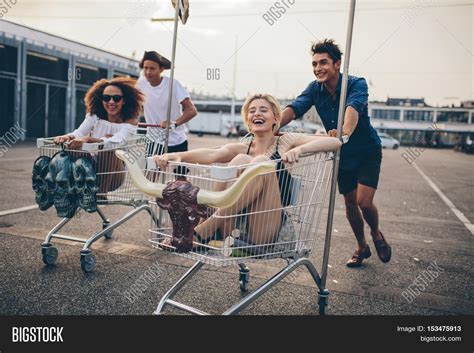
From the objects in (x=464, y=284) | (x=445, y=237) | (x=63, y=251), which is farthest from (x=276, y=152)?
(x=445, y=237)

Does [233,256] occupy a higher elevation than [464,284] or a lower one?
higher

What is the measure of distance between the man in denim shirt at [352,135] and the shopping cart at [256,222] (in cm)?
88

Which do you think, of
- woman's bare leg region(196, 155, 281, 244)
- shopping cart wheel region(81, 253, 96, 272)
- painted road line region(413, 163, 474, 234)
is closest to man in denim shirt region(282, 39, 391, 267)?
woman's bare leg region(196, 155, 281, 244)

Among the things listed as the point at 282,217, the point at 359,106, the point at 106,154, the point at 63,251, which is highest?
the point at 359,106

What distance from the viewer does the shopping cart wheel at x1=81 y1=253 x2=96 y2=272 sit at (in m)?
3.37

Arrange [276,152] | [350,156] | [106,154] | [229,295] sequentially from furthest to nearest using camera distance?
[350,156]
[106,154]
[229,295]
[276,152]

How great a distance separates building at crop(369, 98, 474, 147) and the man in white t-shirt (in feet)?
141

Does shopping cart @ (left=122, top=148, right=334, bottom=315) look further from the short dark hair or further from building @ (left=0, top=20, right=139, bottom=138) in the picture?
building @ (left=0, top=20, right=139, bottom=138)

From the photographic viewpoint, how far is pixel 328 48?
3297 millimetres

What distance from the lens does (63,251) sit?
3949 millimetres

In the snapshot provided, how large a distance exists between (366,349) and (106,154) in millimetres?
2345

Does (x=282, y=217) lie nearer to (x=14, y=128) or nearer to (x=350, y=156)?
(x=350, y=156)

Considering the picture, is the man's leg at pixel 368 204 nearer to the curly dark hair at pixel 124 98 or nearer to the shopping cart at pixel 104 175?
the shopping cart at pixel 104 175

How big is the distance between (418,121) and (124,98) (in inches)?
1933
